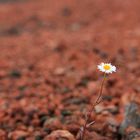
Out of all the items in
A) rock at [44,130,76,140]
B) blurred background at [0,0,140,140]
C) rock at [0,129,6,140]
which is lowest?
rock at [44,130,76,140]

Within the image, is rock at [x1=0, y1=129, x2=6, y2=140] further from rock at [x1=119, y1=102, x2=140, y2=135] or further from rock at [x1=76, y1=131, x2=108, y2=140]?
rock at [x1=119, y1=102, x2=140, y2=135]

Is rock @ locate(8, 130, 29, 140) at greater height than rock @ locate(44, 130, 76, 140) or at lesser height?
greater

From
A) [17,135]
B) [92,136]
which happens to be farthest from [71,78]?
[92,136]

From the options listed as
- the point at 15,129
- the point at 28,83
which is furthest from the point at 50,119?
the point at 28,83

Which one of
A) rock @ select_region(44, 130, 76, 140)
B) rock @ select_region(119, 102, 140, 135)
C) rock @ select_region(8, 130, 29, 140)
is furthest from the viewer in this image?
rock @ select_region(8, 130, 29, 140)

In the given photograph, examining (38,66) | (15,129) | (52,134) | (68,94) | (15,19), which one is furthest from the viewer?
(15,19)

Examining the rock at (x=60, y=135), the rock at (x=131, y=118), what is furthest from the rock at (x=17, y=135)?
the rock at (x=131, y=118)

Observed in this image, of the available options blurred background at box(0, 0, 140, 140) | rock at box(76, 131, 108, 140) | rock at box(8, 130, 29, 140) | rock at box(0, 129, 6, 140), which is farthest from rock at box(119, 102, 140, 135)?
rock at box(0, 129, 6, 140)

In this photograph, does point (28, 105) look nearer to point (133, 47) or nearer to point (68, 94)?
point (68, 94)
